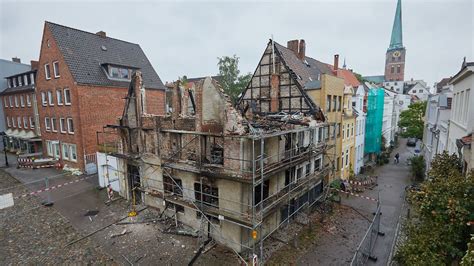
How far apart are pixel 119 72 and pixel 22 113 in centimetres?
1711

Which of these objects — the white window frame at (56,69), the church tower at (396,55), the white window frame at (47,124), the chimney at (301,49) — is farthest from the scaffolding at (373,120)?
the church tower at (396,55)

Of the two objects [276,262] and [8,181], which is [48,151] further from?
[276,262]

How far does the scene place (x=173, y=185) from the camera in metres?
13.5

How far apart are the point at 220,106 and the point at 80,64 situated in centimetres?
1812

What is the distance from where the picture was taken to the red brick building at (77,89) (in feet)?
68.8

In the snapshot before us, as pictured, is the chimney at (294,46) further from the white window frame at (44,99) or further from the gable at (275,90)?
the white window frame at (44,99)

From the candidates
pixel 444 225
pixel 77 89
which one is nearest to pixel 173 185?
pixel 444 225

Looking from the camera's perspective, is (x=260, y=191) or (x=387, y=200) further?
(x=387, y=200)

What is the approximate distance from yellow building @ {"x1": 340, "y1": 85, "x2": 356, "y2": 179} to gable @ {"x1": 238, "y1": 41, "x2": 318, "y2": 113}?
5963 mm

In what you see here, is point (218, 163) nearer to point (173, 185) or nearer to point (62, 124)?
point (173, 185)

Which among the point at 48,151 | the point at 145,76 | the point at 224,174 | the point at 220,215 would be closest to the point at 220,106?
the point at 224,174

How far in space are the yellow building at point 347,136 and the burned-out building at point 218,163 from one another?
487 cm

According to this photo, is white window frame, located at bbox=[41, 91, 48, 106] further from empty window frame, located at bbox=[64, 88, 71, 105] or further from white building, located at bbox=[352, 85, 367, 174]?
white building, located at bbox=[352, 85, 367, 174]

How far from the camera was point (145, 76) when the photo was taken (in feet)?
90.1
